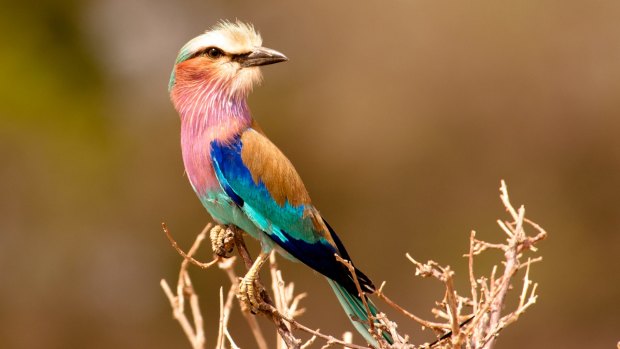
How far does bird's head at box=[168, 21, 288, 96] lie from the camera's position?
2887 mm

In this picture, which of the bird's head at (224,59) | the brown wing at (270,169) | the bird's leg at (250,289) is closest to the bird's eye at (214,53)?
the bird's head at (224,59)

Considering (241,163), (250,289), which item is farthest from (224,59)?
(250,289)

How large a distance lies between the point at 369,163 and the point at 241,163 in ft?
12.4

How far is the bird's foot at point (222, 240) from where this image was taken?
275cm

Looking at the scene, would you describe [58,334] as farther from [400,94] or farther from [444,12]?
[444,12]

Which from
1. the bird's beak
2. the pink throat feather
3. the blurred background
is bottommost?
the blurred background

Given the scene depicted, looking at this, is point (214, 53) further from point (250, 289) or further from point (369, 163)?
point (369, 163)

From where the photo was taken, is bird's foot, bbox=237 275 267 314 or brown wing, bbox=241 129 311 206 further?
brown wing, bbox=241 129 311 206

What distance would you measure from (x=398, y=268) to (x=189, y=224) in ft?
4.26

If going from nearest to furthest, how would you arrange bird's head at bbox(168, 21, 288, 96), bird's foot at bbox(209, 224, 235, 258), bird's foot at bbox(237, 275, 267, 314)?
bird's foot at bbox(237, 275, 267, 314) → bird's foot at bbox(209, 224, 235, 258) → bird's head at bbox(168, 21, 288, 96)

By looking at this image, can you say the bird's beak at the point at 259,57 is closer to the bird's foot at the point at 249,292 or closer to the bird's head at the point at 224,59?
the bird's head at the point at 224,59

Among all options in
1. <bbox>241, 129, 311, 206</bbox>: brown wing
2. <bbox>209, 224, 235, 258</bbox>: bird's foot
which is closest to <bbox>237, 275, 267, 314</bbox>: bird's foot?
<bbox>209, 224, 235, 258</bbox>: bird's foot

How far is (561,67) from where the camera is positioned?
21.5 feet

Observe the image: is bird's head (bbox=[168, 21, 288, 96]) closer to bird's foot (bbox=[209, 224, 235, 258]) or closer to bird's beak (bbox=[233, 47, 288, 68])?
bird's beak (bbox=[233, 47, 288, 68])
